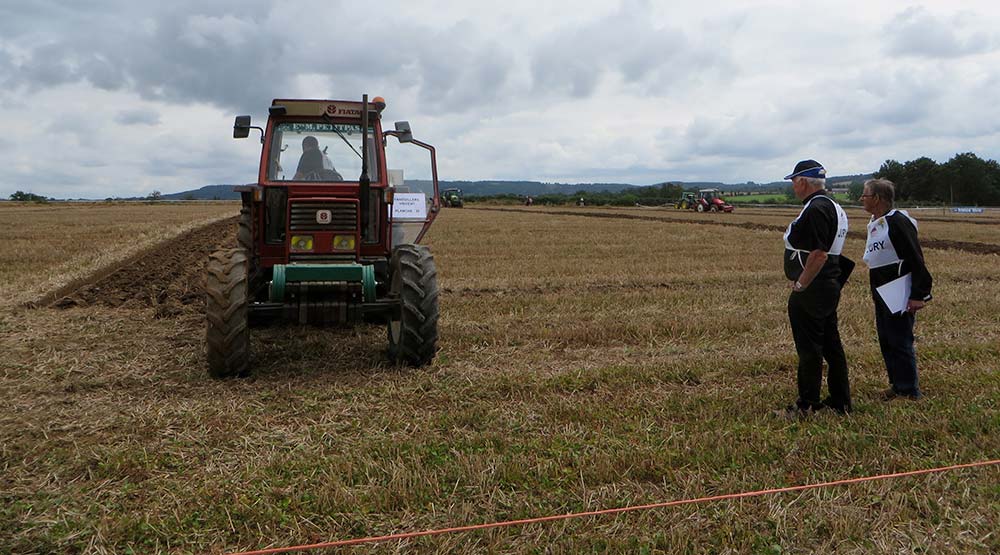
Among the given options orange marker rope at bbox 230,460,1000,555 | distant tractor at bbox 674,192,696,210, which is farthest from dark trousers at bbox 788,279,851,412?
distant tractor at bbox 674,192,696,210

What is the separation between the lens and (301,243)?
695 cm

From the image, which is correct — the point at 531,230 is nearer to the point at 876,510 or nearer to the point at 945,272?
the point at 945,272

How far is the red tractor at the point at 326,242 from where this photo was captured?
6.18m

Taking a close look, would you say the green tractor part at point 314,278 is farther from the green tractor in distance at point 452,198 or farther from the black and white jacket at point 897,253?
the green tractor in distance at point 452,198

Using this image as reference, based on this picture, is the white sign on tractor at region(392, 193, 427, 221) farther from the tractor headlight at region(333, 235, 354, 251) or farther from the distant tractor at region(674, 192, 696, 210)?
the distant tractor at region(674, 192, 696, 210)

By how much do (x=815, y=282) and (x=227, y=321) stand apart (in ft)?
14.4

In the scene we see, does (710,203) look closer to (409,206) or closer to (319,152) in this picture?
(409,206)

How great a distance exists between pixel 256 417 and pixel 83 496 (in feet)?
4.57

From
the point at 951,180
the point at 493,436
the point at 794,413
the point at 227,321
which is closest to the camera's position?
the point at 493,436

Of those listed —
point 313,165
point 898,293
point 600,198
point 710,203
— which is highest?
point 600,198

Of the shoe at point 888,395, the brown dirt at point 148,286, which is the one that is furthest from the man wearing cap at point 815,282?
the brown dirt at point 148,286

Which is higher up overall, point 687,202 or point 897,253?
point 687,202

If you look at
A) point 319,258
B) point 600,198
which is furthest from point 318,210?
point 600,198

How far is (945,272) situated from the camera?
42.4 ft
